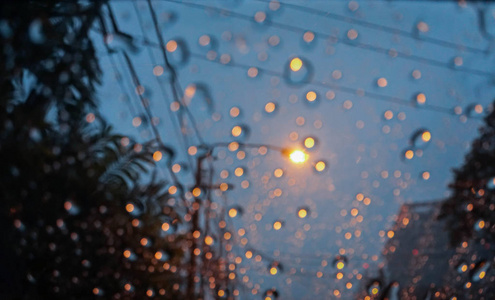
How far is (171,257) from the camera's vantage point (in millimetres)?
10336

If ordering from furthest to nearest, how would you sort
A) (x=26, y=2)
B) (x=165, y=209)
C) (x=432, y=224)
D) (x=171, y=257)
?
(x=432, y=224) → (x=171, y=257) → (x=165, y=209) → (x=26, y=2)

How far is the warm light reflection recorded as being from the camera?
10.4m

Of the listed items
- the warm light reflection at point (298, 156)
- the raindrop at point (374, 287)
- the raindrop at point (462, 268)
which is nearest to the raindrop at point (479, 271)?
the raindrop at point (462, 268)

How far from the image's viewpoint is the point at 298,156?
10477mm

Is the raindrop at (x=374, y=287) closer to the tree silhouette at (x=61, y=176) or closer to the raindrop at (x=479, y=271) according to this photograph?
the raindrop at (x=479, y=271)

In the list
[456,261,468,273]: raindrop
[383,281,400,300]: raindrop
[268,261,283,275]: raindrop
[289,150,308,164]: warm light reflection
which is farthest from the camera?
[268,261,283,275]: raindrop

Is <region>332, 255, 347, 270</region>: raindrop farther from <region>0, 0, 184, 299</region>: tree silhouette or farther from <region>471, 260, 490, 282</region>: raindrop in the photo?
<region>471, 260, 490, 282</region>: raindrop

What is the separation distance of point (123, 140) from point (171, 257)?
2.95 meters

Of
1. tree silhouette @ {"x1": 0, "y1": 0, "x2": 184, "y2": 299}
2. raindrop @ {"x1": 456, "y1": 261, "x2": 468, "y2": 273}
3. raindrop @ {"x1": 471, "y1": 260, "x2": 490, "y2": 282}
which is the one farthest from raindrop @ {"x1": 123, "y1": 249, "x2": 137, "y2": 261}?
raindrop @ {"x1": 471, "y1": 260, "x2": 490, "y2": 282}

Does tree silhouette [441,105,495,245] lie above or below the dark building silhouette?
above

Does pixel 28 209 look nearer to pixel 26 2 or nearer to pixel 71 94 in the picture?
pixel 71 94

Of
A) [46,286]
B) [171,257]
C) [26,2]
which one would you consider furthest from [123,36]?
[171,257]

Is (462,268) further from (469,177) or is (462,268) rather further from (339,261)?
(469,177)

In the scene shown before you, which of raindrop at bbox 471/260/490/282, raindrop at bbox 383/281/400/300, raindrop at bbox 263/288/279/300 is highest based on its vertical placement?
raindrop at bbox 471/260/490/282
